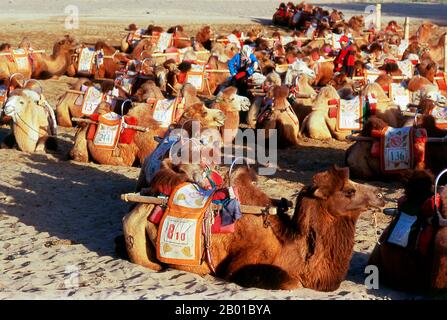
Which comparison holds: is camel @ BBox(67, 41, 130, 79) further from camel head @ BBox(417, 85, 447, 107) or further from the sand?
camel head @ BBox(417, 85, 447, 107)

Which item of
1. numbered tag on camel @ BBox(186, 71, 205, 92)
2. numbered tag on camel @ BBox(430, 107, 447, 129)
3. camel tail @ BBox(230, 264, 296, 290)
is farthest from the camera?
numbered tag on camel @ BBox(186, 71, 205, 92)

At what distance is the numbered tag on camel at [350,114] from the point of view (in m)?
13.3

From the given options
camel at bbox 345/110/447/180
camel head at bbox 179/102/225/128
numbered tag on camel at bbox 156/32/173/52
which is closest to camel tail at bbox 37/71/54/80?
numbered tag on camel at bbox 156/32/173/52

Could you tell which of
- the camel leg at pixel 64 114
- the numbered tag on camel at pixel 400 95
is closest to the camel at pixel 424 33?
the numbered tag on camel at pixel 400 95

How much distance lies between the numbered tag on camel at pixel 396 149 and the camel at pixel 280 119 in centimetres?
267

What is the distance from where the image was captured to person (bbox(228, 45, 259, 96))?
1691 cm

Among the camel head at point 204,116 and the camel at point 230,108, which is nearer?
the camel head at point 204,116

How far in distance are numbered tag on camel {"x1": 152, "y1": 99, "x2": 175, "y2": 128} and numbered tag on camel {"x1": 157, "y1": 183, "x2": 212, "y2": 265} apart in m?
4.85

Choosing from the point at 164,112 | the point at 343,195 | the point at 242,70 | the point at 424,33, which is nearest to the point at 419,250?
the point at 343,195

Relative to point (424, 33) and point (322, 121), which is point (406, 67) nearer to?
point (322, 121)

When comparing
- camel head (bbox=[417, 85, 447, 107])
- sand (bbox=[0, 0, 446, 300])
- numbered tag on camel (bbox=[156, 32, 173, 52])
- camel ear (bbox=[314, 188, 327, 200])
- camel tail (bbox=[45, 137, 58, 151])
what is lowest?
sand (bbox=[0, 0, 446, 300])

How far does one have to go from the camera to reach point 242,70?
1717 cm

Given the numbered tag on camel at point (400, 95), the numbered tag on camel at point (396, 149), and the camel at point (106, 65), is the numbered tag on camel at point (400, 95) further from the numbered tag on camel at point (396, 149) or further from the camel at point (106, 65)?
the camel at point (106, 65)

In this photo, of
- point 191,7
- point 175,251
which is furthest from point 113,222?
point 191,7
